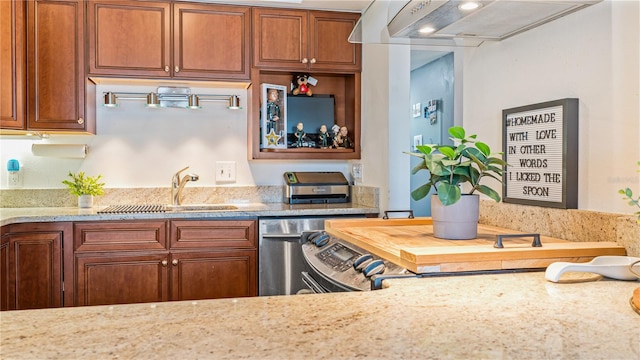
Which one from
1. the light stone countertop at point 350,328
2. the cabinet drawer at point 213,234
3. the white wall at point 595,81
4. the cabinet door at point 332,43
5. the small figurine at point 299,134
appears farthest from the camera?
the small figurine at point 299,134

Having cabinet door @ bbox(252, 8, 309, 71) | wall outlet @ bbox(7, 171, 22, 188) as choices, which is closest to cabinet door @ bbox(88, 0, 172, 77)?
cabinet door @ bbox(252, 8, 309, 71)

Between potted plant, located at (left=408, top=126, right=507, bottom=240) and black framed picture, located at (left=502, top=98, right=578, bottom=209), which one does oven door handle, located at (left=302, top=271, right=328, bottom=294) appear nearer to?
potted plant, located at (left=408, top=126, right=507, bottom=240)

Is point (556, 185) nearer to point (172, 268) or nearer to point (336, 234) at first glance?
point (336, 234)

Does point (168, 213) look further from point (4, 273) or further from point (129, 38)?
point (129, 38)

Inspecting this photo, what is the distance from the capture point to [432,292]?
3.36ft

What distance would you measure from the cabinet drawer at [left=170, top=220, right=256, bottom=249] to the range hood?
1526 millimetres

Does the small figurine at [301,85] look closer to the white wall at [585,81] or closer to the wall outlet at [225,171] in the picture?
the wall outlet at [225,171]

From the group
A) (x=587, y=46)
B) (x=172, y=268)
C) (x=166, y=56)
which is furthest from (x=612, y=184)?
(x=166, y=56)

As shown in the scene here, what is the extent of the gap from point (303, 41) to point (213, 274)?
1.60 m

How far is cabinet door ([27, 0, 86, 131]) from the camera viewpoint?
9.66 ft

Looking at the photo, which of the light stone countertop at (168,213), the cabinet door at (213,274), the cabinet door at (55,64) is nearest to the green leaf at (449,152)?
the light stone countertop at (168,213)

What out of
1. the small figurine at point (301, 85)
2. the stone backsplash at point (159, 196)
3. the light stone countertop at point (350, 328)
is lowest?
the light stone countertop at point (350, 328)

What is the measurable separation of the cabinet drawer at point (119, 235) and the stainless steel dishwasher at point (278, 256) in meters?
0.57

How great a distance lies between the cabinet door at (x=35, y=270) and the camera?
262 centimetres
